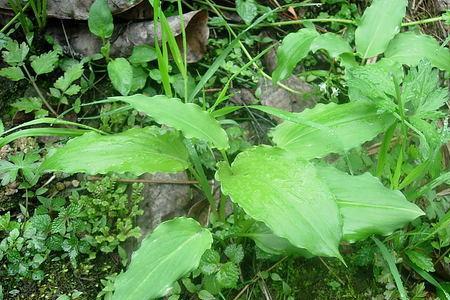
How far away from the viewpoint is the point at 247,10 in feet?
6.04

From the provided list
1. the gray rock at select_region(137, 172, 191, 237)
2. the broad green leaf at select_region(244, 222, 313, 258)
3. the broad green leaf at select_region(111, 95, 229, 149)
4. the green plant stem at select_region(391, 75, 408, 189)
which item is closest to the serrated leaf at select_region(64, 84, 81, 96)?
the gray rock at select_region(137, 172, 191, 237)

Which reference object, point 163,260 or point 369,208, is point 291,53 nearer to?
point 369,208

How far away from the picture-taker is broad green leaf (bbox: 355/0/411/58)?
1640mm

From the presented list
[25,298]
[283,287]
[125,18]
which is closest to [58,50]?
[125,18]

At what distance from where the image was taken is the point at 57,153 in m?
1.18

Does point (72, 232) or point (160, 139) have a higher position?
point (160, 139)

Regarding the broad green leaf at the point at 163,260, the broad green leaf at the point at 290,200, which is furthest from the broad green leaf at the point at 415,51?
the broad green leaf at the point at 163,260

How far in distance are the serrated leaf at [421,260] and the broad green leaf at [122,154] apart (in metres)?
0.66

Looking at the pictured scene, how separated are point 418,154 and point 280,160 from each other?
0.54 meters

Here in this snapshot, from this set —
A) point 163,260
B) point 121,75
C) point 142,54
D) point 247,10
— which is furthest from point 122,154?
point 247,10

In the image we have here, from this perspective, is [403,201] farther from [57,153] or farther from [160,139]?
[57,153]

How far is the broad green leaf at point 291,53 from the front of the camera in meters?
1.56

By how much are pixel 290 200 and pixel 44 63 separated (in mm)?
1038

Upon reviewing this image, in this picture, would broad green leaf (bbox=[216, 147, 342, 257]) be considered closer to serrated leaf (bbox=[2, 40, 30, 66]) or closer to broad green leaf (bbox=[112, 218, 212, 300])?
broad green leaf (bbox=[112, 218, 212, 300])
